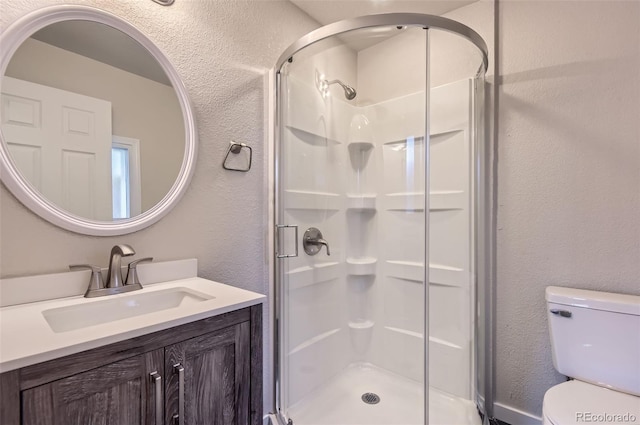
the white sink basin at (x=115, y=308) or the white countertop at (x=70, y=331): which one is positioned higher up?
the white countertop at (x=70, y=331)

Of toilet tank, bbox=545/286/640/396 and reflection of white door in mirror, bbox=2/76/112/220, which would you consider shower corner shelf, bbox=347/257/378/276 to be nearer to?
toilet tank, bbox=545/286/640/396

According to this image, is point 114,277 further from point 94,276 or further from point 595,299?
point 595,299

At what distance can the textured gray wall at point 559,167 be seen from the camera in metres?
1.36

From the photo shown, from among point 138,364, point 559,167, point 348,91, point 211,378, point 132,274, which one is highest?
point 348,91

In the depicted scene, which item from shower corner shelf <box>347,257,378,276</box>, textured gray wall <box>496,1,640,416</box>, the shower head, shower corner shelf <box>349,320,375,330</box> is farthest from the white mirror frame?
textured gray wall <box>496,1,640,416</box>

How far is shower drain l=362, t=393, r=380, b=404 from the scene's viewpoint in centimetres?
172

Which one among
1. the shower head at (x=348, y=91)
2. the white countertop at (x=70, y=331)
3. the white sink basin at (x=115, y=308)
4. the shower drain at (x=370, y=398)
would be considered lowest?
the shower drain at (x=370, y=398)

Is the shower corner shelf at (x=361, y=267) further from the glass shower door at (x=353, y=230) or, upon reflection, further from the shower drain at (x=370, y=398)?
the shower drain at (x=370, y=398)

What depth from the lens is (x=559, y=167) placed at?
1.51 meters

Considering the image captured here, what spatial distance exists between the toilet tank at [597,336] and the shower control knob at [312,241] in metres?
1.15

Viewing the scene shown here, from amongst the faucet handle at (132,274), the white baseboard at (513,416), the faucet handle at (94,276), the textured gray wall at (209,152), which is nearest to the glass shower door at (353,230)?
the textured gray wall at (209,152)

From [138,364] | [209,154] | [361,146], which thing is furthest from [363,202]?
[138,364]

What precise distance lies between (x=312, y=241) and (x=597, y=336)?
135 centimetres

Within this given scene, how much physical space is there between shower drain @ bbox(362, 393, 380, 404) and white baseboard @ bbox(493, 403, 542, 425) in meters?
0.64
